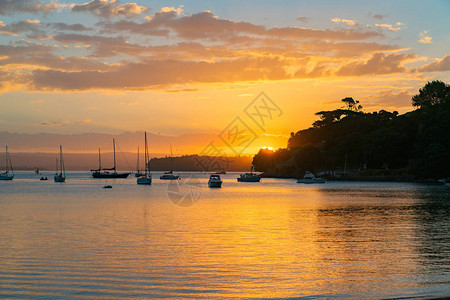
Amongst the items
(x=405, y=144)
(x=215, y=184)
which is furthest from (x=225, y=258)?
(x=405, y=144)

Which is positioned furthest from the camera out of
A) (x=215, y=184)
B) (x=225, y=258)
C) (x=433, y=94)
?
(x=433, y=94)

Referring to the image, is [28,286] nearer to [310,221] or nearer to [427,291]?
[427,291]

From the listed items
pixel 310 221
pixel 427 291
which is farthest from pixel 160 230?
pixel 427 291

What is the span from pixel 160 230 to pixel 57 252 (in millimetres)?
11713

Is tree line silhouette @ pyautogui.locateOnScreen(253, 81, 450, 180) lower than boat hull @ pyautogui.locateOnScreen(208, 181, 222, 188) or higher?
higher

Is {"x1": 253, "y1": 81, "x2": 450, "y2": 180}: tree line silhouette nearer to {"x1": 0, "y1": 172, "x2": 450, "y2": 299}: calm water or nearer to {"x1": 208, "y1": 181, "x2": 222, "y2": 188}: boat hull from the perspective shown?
{"x1": 208, "y1": 181, "x2": 222, "y2": 188}: boat hull

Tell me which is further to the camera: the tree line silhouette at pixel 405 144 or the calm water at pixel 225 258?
the tree line silhouette at pixel 405 144

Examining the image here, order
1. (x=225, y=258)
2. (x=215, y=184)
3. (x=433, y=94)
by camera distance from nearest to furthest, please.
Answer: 1. (x=225, y=258)
2. (x=215, y=184)
3. (x=433, y=94)

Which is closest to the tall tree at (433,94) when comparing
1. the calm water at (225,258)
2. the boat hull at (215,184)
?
the boat hull at (215,184)

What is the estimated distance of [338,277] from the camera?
2097 cm

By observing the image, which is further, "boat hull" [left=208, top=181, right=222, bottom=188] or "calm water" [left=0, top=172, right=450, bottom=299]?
"boat hull" [left=208, top=181, right=222, bottom=188]

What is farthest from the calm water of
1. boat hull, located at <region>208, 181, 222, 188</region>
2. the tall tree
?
the tall tree

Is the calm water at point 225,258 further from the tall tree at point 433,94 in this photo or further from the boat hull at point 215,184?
the tall tree at point 433,94

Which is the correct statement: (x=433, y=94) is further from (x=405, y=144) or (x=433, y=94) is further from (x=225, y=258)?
(x=225, y=258)
